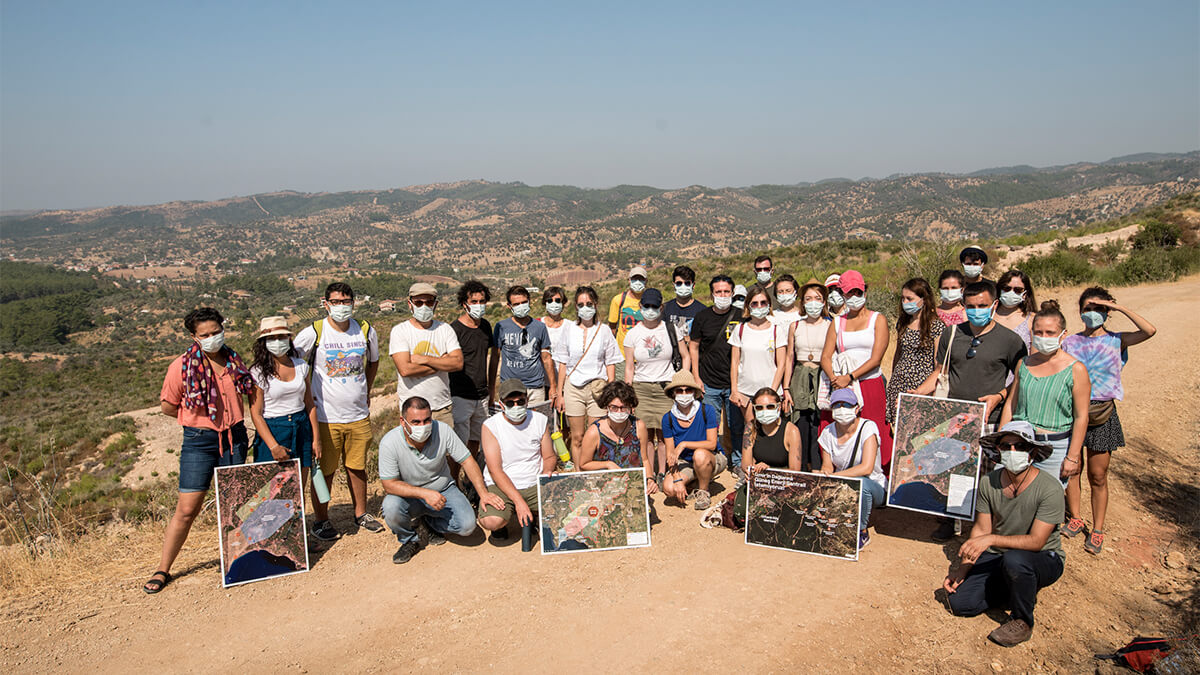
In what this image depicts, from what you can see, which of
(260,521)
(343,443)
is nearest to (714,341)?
(343,443)

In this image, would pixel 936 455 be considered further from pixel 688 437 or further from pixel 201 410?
pixel 201 410

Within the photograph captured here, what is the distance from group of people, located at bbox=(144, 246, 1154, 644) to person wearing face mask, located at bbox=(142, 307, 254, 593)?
2 centimetres

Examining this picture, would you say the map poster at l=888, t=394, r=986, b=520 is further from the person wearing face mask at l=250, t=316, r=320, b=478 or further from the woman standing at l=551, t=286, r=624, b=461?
the person wearing face mask at l=250, t=316, r=320, b=478

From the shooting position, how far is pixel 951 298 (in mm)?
5770

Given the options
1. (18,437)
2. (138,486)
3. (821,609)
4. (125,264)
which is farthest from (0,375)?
(125,264)

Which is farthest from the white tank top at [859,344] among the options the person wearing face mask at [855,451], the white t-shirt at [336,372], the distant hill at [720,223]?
the distant hill at [720,223]

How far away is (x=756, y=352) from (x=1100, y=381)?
2.76 meters

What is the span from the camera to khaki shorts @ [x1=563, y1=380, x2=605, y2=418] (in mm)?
6598

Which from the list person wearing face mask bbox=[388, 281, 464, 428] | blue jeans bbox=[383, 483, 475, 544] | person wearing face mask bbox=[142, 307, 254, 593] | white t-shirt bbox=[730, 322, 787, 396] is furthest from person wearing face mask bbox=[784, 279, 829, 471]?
person wearing face mask bbox=[142, 307, 254, 593]

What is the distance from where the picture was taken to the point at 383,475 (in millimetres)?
5359

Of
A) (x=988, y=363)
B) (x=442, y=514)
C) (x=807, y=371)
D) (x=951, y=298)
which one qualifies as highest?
(x=951, y=298)

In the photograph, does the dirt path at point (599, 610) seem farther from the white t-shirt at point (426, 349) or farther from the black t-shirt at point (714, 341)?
A: the black t-shirt at point (714, 341)

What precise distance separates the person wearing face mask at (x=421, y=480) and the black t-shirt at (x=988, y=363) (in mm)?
4107

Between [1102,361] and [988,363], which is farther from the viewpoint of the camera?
[988,363]
